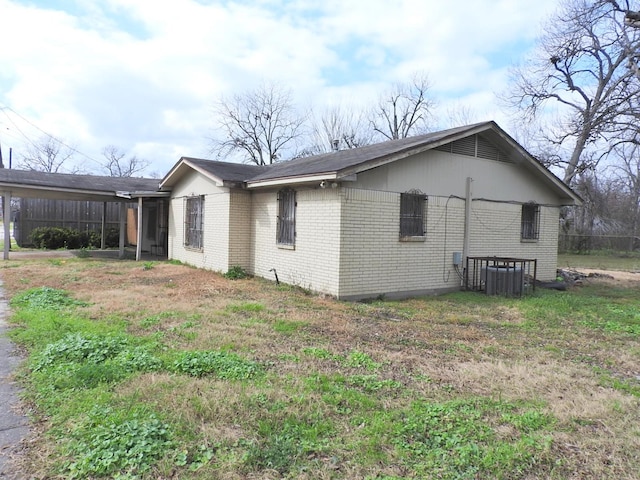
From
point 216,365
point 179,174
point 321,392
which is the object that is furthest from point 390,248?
point 179,174

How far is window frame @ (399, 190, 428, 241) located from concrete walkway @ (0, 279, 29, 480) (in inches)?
278

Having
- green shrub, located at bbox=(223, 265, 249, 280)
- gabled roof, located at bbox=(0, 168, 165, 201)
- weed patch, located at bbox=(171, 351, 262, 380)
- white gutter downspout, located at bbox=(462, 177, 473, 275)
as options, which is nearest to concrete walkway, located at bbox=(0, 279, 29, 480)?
weed patch, located at bbox=(171, 351, 262, 380)

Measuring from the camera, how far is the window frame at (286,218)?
33.4 feet

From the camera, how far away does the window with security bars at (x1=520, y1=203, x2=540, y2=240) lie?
1239 cm

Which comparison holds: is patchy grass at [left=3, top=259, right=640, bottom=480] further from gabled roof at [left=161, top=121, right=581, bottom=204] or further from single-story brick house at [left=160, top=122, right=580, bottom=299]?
gabled roof at [left=161, top=121, right=581, bottom=204]

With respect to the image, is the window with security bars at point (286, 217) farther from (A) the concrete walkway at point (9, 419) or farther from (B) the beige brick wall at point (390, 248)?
(A) the concrete walkway at point (9, 419)

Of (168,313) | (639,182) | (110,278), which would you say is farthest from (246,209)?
(639,182)

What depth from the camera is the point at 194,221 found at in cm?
1394

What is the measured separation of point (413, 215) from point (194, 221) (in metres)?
7.24

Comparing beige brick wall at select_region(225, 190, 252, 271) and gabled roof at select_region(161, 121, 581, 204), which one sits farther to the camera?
beige brick wall at select_region(225, 190, 252, 271)

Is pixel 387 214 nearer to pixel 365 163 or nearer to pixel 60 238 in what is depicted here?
pixel 365 163

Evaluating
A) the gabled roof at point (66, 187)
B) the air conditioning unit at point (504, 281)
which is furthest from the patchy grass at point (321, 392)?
the gabled roof at point (66, 187)

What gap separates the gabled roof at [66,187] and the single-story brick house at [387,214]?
4520mm

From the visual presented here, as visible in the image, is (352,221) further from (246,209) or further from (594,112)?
(594,112)
